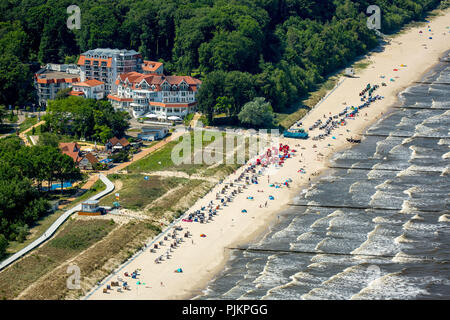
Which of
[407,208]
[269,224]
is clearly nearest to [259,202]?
[269,224]

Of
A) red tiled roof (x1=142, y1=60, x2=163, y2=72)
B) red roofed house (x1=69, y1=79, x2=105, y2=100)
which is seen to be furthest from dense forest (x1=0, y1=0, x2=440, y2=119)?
red roofed house (x1=69, y1=79, x2=105, y2=100)

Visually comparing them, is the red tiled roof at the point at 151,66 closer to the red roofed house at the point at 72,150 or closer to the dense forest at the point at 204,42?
the dense forest at the point at 204,42

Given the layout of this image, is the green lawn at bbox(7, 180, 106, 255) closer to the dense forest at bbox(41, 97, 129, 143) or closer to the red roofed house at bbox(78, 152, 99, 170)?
the red roofed house at bbox(78, 152, 99, 170)

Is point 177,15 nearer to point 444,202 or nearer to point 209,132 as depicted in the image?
point 209,132

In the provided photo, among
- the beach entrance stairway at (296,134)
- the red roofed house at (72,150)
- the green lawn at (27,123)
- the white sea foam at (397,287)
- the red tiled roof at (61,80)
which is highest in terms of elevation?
the red tiled roof at (61,80)

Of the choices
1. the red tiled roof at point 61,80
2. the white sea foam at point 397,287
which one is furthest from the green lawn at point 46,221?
the red tiled roof at point 61,80

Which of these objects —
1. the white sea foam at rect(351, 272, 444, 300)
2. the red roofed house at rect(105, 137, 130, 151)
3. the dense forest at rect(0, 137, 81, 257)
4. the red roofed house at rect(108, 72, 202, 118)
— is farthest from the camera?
the red roofed house at rect(108, 72, 202, 118)

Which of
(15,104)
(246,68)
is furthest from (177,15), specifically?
(15,104)
